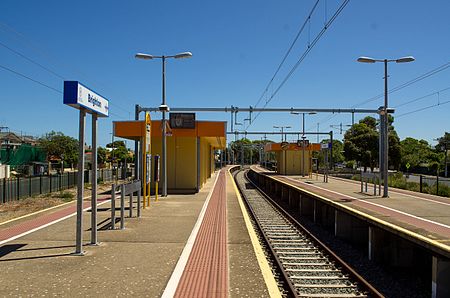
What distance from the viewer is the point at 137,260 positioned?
25.0 ft

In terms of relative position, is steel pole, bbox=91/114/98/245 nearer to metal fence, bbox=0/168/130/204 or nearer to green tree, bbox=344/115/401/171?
metal fence, bbox=0/168/130/204

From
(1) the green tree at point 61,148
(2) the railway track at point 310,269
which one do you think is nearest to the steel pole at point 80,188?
(2) the railway track at point 310,269

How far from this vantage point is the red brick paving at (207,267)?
5.95 m

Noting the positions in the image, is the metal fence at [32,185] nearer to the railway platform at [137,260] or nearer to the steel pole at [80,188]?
the railway platform at [137,260]

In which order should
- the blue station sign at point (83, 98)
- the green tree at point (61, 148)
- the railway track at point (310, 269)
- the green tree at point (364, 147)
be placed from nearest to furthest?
1. the railway track at point (310, 269)
2. the blue station sign at point (83, 98)
3. the green tree at point (61, 148)
4. the green tree at point (364, 147)

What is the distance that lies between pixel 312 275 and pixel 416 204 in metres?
11.5

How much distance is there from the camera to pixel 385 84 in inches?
819

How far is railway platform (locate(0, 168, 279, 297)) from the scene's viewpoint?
19.7 feet

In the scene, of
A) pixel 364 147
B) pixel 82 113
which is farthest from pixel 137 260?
pixel 364 147

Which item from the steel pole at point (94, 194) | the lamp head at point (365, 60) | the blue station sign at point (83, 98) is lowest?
the steel pole at point (94, 194)

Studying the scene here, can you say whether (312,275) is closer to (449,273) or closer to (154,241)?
(449,273)

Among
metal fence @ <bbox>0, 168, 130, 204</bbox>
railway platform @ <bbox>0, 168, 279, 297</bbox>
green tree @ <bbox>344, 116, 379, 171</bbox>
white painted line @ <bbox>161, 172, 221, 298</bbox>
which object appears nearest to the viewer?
white painted line @ <bbox>161, 172, 221, 298</bbox>

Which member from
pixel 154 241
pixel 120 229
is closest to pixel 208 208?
pixel 120 229

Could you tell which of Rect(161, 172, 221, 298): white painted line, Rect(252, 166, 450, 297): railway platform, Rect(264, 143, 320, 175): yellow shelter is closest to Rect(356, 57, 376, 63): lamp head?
Rect(252, 166, 450, 297): railway platform
